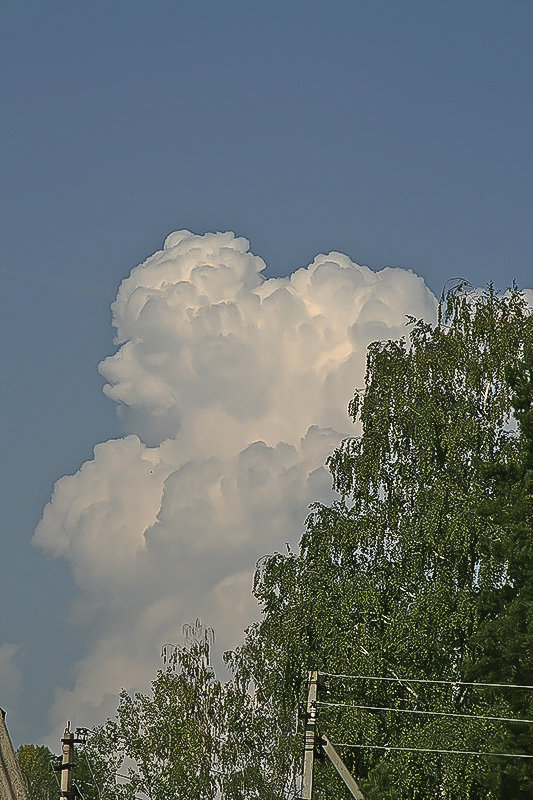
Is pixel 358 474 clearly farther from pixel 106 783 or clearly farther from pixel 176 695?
pixel 106 783

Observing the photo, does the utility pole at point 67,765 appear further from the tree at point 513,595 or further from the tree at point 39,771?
the tree at point 39,771

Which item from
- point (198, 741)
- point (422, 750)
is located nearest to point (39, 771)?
point (198, 741)

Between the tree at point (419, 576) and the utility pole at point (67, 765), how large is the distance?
277 inches

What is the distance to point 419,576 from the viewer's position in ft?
106

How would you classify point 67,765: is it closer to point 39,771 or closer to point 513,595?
point 513,595

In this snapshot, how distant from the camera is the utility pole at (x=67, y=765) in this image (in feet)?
82.5

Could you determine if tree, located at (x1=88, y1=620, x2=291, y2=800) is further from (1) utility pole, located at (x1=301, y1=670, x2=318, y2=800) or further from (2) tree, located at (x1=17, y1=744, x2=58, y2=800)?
(2) tree, located at (x1=17, y1=744, x2=58, y2=800)

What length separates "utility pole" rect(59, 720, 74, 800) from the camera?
25.2 metres

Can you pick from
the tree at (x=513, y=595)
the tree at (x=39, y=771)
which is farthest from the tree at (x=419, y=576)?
the tree at (x=39, y=771)

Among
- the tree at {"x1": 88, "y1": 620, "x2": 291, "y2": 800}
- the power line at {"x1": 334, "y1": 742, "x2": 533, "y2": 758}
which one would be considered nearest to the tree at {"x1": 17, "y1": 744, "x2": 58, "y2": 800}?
the tree at {"x1": 88, "y1": 620, "x2": 291, "y2": 800}

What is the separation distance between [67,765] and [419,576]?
1103cm

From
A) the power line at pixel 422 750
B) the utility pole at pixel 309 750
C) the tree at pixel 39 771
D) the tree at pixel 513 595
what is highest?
the tree at pixel 39 771

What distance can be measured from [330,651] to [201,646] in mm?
21969

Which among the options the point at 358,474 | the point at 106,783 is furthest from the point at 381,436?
the point at 106,783
